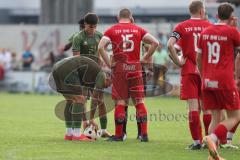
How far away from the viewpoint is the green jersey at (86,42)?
15625 mm

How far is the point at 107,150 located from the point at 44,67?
76.8 feet

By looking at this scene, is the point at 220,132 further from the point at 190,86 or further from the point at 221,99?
the point at 190,86

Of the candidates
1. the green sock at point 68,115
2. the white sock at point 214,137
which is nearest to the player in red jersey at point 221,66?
the white sock at point 214,137

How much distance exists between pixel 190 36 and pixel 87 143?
2.60 metres

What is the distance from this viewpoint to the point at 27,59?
37500mm

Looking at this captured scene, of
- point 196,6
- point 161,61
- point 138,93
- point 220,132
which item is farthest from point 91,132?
point 161,61

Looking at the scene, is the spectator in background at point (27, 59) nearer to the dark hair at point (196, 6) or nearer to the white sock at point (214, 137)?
the dark hair at point (196, 6)

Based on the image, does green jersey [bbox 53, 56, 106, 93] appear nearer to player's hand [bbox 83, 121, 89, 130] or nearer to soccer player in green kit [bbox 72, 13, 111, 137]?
soccer player in green kit [bbox 72, 13, 111, 137]

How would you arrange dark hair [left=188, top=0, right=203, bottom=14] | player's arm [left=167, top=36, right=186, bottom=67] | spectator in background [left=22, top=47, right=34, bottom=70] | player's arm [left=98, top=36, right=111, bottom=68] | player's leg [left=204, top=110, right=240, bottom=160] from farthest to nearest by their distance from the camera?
spectator in background [left=22, top=47, right=34, bottom=70] → player's arm [left=98, top=36, right=111, bottom=68] → dark hair [left=188, top=0, right=203, bottom=14] → player's arm [left=167, top=36, right=186, bottom=67] → player's leg [left=204, top=110, right=240, bottom=160]

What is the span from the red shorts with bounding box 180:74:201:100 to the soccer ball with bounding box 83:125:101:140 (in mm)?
2330

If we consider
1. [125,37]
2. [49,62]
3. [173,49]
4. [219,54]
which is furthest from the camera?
[49,62]

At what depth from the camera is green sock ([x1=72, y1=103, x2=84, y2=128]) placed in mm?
15117

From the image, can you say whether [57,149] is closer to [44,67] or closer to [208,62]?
[208,62]

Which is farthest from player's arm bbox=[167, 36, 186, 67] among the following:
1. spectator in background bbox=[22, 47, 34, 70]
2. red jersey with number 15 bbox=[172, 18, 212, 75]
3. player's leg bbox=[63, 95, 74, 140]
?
spectator in background bbox=[22, 47, 34, 70]
